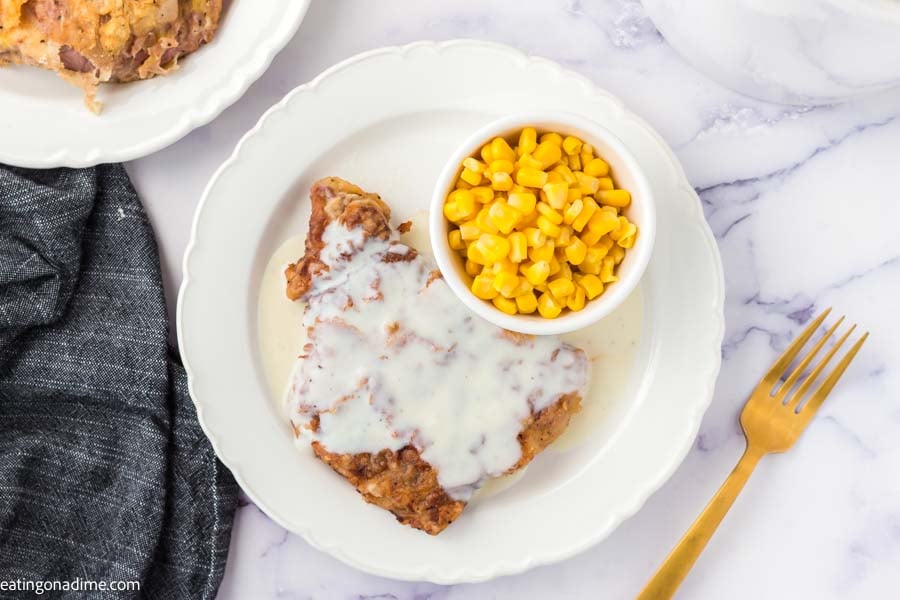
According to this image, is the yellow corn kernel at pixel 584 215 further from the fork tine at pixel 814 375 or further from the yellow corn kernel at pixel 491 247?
the fork tine at pixel 814 375

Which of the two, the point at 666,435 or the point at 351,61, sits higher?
the point at 351,61

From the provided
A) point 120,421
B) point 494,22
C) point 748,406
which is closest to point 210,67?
point 494,22

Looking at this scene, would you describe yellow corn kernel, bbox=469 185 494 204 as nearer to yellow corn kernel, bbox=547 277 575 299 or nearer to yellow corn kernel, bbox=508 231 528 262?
yellow corn kernel, bbox=508 231 528 262

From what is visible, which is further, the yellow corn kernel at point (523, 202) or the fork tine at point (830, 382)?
the fork tine at point (830, 382)

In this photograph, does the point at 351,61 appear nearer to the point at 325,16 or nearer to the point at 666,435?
the point at 325,16

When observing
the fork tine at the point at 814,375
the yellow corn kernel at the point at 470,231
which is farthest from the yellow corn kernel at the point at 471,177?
the fork tine at the point at 814,375

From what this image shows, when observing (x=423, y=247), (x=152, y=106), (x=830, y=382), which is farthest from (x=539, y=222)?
(x=152, y=106)
